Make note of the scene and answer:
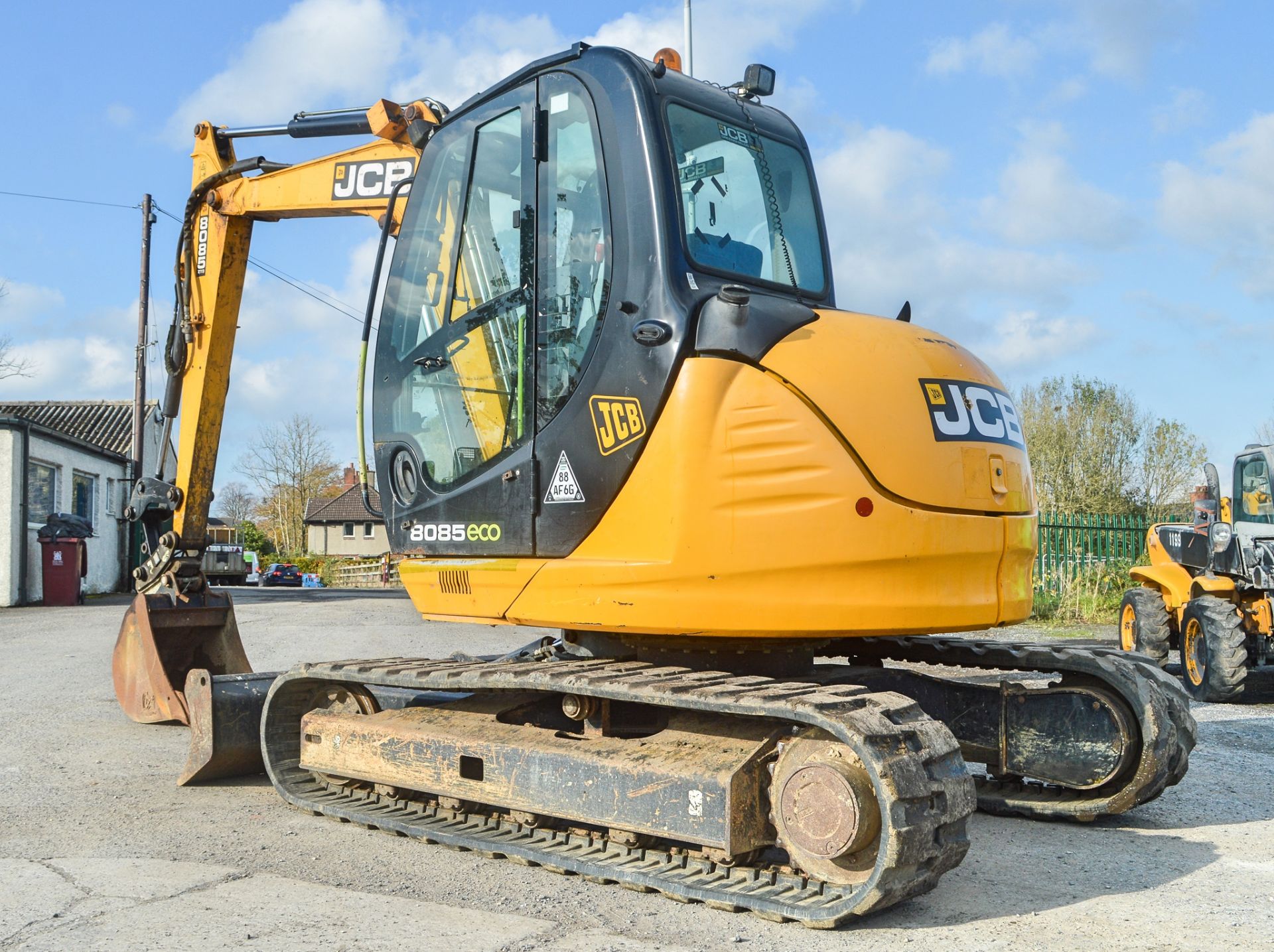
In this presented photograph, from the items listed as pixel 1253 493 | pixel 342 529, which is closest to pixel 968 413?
pixel 1253 493

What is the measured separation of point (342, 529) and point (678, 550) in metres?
80.1

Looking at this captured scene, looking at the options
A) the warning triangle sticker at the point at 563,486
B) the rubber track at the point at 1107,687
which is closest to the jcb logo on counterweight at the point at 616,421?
the warning triangle sticker at the point at 563,486

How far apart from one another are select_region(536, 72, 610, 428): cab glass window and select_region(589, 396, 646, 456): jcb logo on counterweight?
199mm

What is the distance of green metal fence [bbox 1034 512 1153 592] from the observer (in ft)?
61.2

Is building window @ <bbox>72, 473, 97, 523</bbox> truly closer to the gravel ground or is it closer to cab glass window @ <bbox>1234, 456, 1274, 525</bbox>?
the gravel ground

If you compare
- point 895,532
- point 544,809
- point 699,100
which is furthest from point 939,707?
point 699,100

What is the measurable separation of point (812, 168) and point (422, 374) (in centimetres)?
213

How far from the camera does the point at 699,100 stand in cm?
501

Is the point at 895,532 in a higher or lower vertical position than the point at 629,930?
higher

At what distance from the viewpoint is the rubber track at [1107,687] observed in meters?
5.00

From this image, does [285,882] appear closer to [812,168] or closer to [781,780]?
[781,780]

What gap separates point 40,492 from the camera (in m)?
25.0

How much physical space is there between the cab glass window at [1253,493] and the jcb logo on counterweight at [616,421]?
870cm

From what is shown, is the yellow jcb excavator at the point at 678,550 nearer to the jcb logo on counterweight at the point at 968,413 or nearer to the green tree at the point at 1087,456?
the jcb logo on counterweight at the point at 968,413
